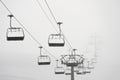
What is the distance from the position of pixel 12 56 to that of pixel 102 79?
1361 cm

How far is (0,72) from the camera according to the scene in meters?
47.2

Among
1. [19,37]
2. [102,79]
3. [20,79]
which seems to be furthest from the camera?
[20,79]

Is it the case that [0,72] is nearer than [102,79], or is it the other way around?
[102,79]

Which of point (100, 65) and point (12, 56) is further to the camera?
point (12, 56)

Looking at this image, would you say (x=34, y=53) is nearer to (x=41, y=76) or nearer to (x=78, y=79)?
(x=41, y=76)

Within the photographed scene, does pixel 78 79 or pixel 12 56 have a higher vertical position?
pixel 12 56

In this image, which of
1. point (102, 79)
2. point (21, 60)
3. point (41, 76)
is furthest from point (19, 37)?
point (21, 60)

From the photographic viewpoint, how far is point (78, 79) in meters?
42.6

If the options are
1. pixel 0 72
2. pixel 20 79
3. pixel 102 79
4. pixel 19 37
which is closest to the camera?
pixel 19 37

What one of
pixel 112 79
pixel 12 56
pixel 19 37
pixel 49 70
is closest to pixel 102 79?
pixel 112 79

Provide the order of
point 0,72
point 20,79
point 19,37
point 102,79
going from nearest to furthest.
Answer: point 19,37 → point 102,79 → point 20,79 → point 0,72

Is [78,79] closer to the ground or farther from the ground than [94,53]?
closer to the ground

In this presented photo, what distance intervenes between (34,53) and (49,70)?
356 centimetres

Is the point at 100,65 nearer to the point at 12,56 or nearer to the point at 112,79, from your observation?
the point at 112,79
